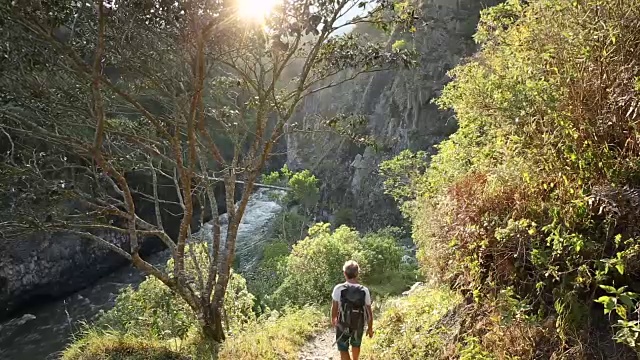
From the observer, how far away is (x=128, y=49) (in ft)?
22.0

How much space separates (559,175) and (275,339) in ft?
16.0

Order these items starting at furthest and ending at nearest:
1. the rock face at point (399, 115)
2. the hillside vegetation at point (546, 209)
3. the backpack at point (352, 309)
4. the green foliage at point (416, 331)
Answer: the rock face at point (399, 115) < the green foliage at point (416, 331) < the backpack at point (352, 309) < the hillside vegetation at point (546, 209)

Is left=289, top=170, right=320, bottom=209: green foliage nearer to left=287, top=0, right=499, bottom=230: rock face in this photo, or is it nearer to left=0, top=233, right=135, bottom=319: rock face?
left=287, top=0, right=499, bottom=230: rock face

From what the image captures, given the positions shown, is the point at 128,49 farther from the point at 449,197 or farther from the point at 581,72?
the point at 581,72

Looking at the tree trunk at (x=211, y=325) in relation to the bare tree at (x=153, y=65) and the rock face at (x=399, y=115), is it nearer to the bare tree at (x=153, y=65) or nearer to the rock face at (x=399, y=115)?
the bare tree at (x=153, y=65)

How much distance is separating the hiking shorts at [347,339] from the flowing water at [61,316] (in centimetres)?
1214

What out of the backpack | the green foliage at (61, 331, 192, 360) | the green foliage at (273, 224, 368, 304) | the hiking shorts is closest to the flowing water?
the green foliage at (273, 224, 368, 304)

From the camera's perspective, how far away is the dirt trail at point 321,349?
23.1 feet

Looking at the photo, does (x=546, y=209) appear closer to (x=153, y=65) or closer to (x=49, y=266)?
(x=153, y=65)

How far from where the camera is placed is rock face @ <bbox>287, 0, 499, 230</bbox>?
32469mm

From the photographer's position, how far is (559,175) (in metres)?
3.97

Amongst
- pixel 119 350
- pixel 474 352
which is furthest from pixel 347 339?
pixel 119 350

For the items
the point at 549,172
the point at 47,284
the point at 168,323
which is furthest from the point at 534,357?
the point at 47,284

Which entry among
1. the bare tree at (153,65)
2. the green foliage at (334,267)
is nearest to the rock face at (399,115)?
the green foliage at (334,267)
